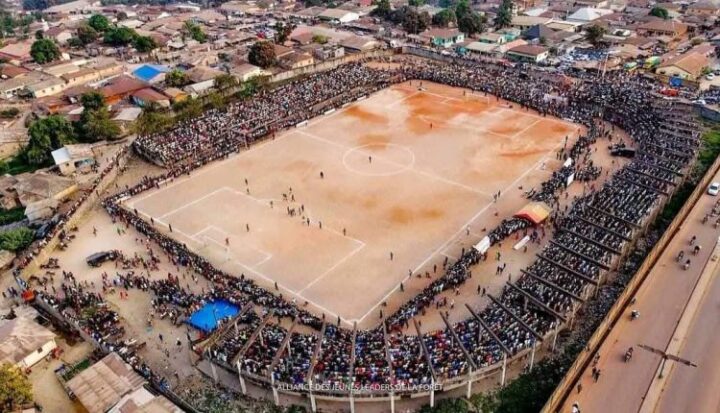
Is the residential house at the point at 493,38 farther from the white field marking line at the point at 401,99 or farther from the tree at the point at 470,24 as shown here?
the white field marking line at the point at 401,99

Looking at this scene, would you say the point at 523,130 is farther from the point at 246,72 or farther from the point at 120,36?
the point at 120,36

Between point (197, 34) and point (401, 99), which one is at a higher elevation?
point (197, 34)

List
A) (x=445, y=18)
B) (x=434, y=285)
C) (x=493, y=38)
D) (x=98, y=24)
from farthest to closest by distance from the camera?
(x=98, y=24) < (x=445, y=18) < (x=493, y=38) < (x=434, y=285)

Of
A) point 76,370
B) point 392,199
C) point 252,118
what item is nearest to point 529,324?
point 392,199

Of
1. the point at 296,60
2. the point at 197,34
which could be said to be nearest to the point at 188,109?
the point at 296,60

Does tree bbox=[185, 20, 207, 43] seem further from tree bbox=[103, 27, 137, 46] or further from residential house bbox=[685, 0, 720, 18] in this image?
residential house bbox=[685, 0, 720, 18]

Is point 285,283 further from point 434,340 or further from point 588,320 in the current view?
point 588,320
